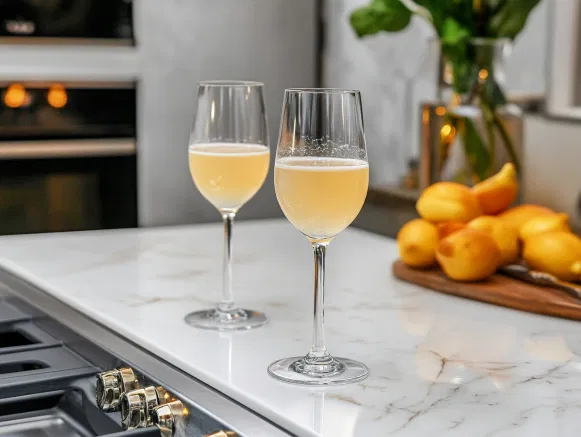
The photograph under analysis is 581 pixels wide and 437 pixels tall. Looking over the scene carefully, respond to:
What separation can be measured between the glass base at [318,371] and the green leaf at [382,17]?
951 mm

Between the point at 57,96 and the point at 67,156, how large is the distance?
19cm

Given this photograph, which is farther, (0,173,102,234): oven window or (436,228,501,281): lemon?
(0,173,102,234): oven window

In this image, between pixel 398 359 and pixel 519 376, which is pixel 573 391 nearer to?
pixel 519 376

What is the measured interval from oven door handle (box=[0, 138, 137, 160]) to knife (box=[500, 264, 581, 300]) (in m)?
1.97

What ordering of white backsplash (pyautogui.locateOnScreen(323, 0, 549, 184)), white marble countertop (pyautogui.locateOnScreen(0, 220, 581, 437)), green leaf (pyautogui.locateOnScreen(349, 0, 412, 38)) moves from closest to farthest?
1. white marble countertop (pyautogui.locateOnScreen(0, 220, 581, 437))
2. green leaf (pyautogui.locateOnScreen(349, 0, 412, 38))
3. white backsplash (pyautogui.locateOnScreen(323, 0, 549, 184))

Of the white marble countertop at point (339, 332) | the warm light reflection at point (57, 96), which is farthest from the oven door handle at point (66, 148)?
the white marble countertop at point (339, 332)

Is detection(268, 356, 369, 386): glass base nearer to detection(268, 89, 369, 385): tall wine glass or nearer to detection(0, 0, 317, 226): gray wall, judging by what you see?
detection(268, 89, 369, 385): tall wine glass

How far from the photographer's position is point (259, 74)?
10.7 feet

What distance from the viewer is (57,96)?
9.82ft

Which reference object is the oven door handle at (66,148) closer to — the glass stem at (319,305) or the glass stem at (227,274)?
the glass stem at (227,274)

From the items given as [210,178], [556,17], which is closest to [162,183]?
[556,17]

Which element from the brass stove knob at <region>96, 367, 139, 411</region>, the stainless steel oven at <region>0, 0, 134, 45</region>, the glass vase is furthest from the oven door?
the brass stove knob at <region>96, 367, 139, 411</region>

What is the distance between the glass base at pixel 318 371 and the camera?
2.86ft

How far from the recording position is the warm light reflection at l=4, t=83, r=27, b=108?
2.91 m
